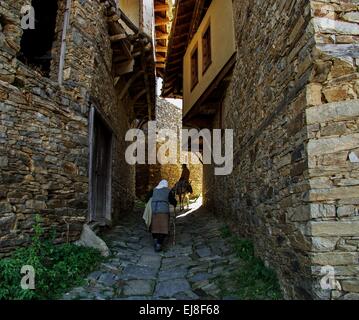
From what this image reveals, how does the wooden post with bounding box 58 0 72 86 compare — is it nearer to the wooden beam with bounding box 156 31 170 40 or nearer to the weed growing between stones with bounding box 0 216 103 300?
the weed growing between stones with bounding box 0 216 103 300

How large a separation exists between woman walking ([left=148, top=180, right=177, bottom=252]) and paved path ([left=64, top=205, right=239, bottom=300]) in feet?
0.84

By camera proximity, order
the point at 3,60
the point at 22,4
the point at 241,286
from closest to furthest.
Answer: the point at 241,286 < the point at 3,60 < the point at 22,4

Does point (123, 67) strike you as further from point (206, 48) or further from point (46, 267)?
point (46, 267)

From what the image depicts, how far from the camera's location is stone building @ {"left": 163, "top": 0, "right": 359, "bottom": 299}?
3045mm

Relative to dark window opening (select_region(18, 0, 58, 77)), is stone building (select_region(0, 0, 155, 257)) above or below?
below

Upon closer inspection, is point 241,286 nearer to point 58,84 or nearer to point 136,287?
point 136,287

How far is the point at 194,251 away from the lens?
639cm

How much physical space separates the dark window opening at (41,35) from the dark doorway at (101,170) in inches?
66.3

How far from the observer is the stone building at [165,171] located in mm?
17266

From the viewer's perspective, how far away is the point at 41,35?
7.55 m

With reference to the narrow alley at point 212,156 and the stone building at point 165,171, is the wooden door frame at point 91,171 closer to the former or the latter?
the narrow alley at point 212,156

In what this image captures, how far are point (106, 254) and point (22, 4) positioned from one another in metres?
4.10

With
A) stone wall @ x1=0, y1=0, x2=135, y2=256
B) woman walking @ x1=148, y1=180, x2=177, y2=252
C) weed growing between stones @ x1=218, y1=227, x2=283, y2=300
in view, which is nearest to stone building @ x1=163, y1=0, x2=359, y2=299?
weed growing between stones @ x1=218, y1=227, x2=283, y2=300

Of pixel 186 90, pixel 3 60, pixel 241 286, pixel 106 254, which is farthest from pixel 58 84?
pixel 186 90
